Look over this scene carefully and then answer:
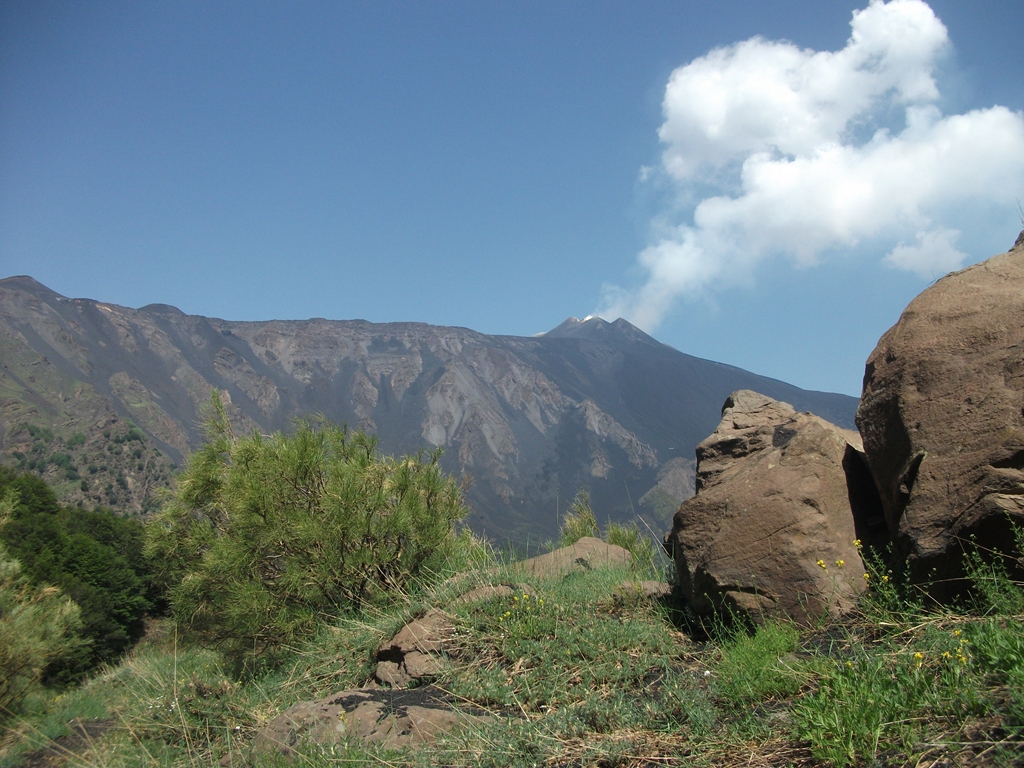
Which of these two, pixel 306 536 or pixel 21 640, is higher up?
pixel 306 536

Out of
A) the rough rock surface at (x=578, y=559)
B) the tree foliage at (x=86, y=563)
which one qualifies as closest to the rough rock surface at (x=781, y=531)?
the rough rock surface at (x=578, y=559)

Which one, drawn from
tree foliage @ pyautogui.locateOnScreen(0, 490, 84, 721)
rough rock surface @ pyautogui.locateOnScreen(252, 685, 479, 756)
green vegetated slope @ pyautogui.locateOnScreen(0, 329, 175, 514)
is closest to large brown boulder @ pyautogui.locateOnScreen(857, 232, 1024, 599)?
rough rock surface @ pyautogui.locateOnScreen(252, 685, 479, 756)

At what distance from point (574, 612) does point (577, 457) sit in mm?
86678

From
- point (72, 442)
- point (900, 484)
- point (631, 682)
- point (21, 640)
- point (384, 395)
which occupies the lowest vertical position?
point (21, 640)

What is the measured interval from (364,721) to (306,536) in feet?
11.7

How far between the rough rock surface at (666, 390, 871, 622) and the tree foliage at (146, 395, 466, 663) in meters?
3.54

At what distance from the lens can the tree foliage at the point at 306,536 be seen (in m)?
7.59

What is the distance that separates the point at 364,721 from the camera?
4301mm

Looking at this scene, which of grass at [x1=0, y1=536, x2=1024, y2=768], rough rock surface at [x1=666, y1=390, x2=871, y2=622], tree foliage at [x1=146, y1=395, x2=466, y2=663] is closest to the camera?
grass at [x1=0, y1=536, x2=1024, y2=768]

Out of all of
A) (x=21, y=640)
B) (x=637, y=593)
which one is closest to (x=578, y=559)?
(x=637, y=593)

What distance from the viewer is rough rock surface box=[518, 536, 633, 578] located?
7.30 m

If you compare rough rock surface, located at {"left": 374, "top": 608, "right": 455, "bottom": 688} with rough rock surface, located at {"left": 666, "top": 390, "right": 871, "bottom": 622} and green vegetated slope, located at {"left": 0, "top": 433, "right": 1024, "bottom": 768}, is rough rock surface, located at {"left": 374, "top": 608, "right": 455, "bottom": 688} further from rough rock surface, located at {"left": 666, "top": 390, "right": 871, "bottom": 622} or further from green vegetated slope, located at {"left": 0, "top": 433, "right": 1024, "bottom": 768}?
rough rock surface, located at {"left": 666, "top": 390, "right": 871, "bottom": 622}

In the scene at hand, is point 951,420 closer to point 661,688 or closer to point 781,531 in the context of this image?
point 781,531

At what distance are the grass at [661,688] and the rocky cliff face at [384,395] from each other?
48820mm
